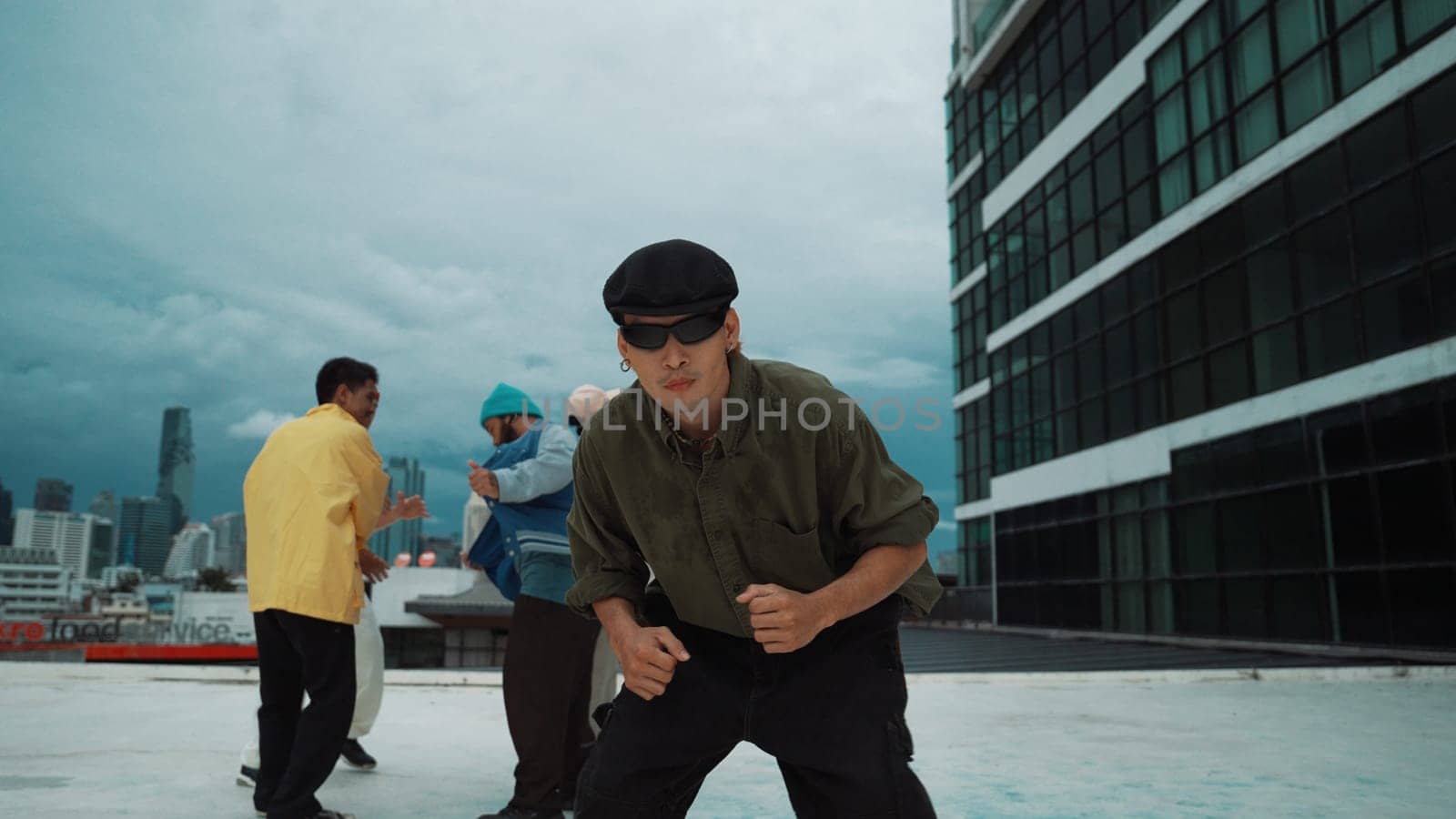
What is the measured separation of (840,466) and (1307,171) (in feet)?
55.9

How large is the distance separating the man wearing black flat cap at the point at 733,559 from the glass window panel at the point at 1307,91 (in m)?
16.9

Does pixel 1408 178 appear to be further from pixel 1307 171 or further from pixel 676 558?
pixel 676 558

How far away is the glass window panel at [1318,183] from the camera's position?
1519 centimetres

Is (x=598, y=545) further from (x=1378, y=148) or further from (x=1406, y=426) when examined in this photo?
(x=1378, y=148)

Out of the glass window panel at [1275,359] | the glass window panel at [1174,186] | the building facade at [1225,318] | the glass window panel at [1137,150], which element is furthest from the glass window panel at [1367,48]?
the glass window panel at [1137,150]

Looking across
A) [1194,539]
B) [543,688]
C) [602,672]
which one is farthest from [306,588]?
[1194,539]

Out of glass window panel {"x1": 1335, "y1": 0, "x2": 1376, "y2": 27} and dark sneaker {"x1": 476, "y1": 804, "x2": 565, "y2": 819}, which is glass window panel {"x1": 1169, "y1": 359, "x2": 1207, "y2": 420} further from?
dark sneaker {"x1": 476, "y1": 804, "x2": 565, "y2": 819}

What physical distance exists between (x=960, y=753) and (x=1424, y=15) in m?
14.1

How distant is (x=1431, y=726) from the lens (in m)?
5.85

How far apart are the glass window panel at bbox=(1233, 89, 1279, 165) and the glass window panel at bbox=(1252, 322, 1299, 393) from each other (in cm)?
324

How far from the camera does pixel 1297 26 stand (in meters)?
16.1

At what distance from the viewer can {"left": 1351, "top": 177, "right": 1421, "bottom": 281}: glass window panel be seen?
1378cm

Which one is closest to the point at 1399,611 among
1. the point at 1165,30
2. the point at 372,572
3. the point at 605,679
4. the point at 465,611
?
the point at 1165,30

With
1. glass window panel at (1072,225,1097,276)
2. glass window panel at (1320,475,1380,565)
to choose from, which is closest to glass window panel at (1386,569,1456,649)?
glass window panel at (1320,475,1380,565)
